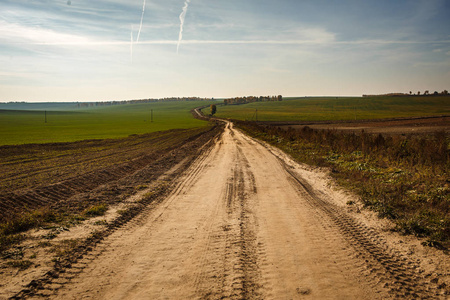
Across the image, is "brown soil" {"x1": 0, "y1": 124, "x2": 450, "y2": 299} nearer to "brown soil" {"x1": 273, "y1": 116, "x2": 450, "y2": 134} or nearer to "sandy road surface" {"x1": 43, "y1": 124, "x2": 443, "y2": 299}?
"sandy road surface" {"x1": 43, "y1": 124, "x2": 443, "y2": 299}

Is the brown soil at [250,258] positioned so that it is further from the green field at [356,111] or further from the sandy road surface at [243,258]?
the green field at [356,111]

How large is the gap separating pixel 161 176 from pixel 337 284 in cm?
935

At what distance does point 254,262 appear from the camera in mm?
4645

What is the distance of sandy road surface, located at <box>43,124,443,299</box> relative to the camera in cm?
388

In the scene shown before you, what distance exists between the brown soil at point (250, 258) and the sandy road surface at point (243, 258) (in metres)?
0.02

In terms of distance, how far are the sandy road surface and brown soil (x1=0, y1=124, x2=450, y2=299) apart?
0.02 m

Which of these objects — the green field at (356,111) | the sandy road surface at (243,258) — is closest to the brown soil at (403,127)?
the sandy road surface at (243,258)

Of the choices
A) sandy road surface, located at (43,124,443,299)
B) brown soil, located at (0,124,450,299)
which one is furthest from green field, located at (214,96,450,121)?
sandy road surface, located at (43,124,443,299)

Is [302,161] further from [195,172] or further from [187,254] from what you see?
[187,254]

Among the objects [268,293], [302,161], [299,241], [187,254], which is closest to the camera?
[268,293]

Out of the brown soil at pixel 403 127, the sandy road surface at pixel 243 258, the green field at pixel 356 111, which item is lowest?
the sandy road surface at pixel 243 258

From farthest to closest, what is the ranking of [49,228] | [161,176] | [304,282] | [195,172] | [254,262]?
[195,172] < [161,176] < [49,228] < [254,262] < [304,282]

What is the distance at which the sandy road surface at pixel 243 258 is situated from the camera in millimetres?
3875

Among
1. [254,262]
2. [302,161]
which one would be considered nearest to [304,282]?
[254,262]
